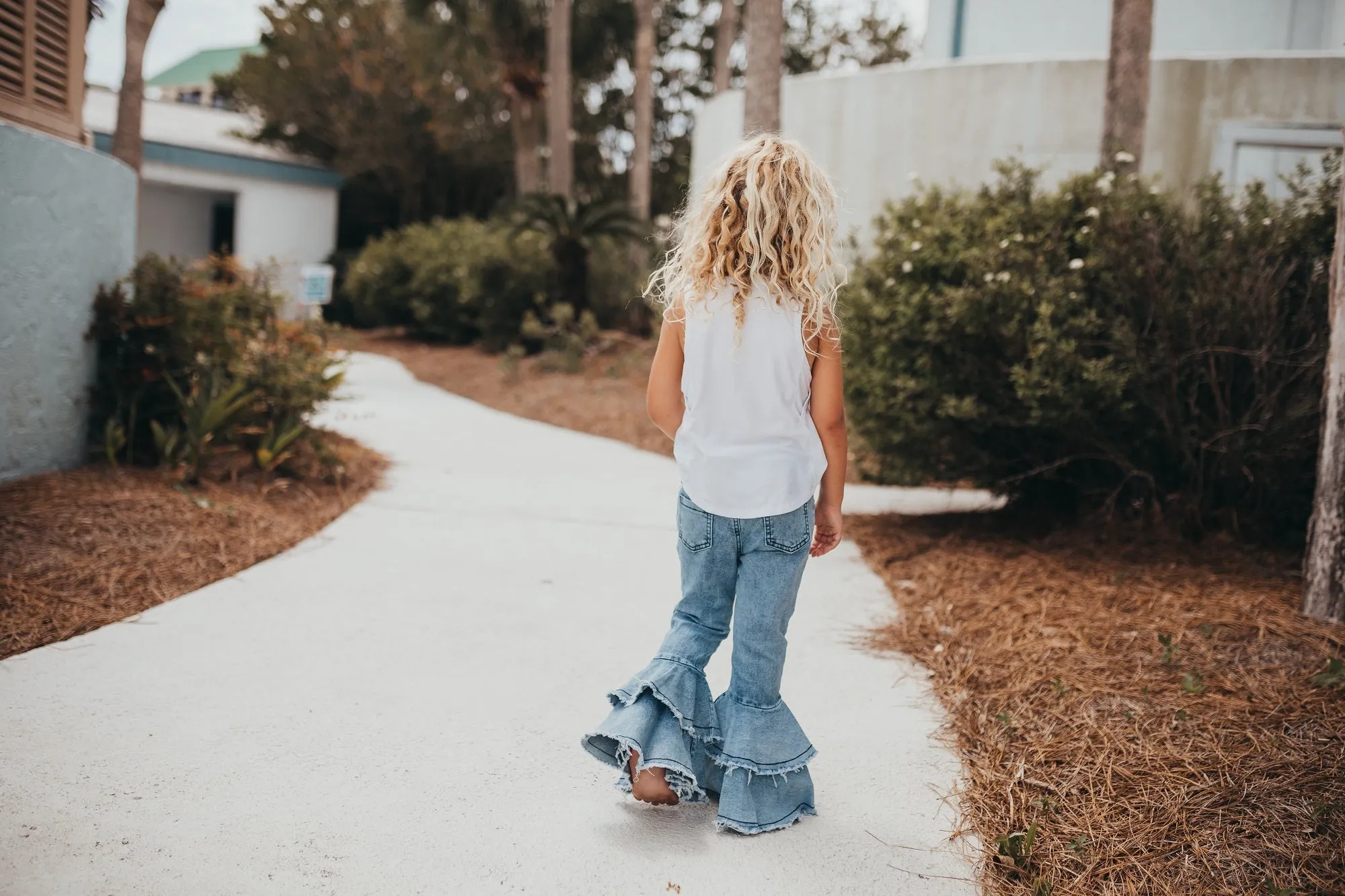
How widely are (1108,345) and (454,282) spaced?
13049 mm

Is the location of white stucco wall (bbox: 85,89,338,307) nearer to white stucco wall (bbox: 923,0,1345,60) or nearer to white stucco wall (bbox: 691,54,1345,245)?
white stucco wall (bbox: 691,54,1345,245)

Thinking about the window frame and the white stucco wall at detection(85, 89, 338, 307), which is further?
the white stucco wall at detection(85, 89, 338, 307)

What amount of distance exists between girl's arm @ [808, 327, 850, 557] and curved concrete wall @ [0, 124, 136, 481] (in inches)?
167

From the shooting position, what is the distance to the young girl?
2840 millimetres

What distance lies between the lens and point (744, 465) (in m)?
2.87

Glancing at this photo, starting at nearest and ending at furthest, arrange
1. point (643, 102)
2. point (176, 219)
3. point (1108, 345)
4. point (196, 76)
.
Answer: point (1108, 345), point (643, 102), point (176, 219), point (196, 76)

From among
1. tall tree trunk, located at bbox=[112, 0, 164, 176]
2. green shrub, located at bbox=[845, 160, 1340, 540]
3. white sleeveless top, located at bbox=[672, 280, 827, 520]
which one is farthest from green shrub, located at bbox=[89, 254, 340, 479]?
tall tree trunk, located at bbox=[112, 0, 164, 176]

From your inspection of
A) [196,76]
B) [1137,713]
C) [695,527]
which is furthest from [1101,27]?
[196,76]

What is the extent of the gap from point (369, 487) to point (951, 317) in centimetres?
372

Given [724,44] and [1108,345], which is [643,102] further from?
[1108,345]

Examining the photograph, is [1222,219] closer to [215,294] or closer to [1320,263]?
[1320,263]

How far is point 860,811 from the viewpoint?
3148mm

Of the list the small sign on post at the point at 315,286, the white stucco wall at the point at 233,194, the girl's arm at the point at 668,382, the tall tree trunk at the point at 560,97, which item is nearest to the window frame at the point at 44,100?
the girl's arm at the point at 668,382

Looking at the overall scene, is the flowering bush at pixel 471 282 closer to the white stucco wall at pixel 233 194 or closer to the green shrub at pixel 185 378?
the white stucco wall at pixel 233 194
